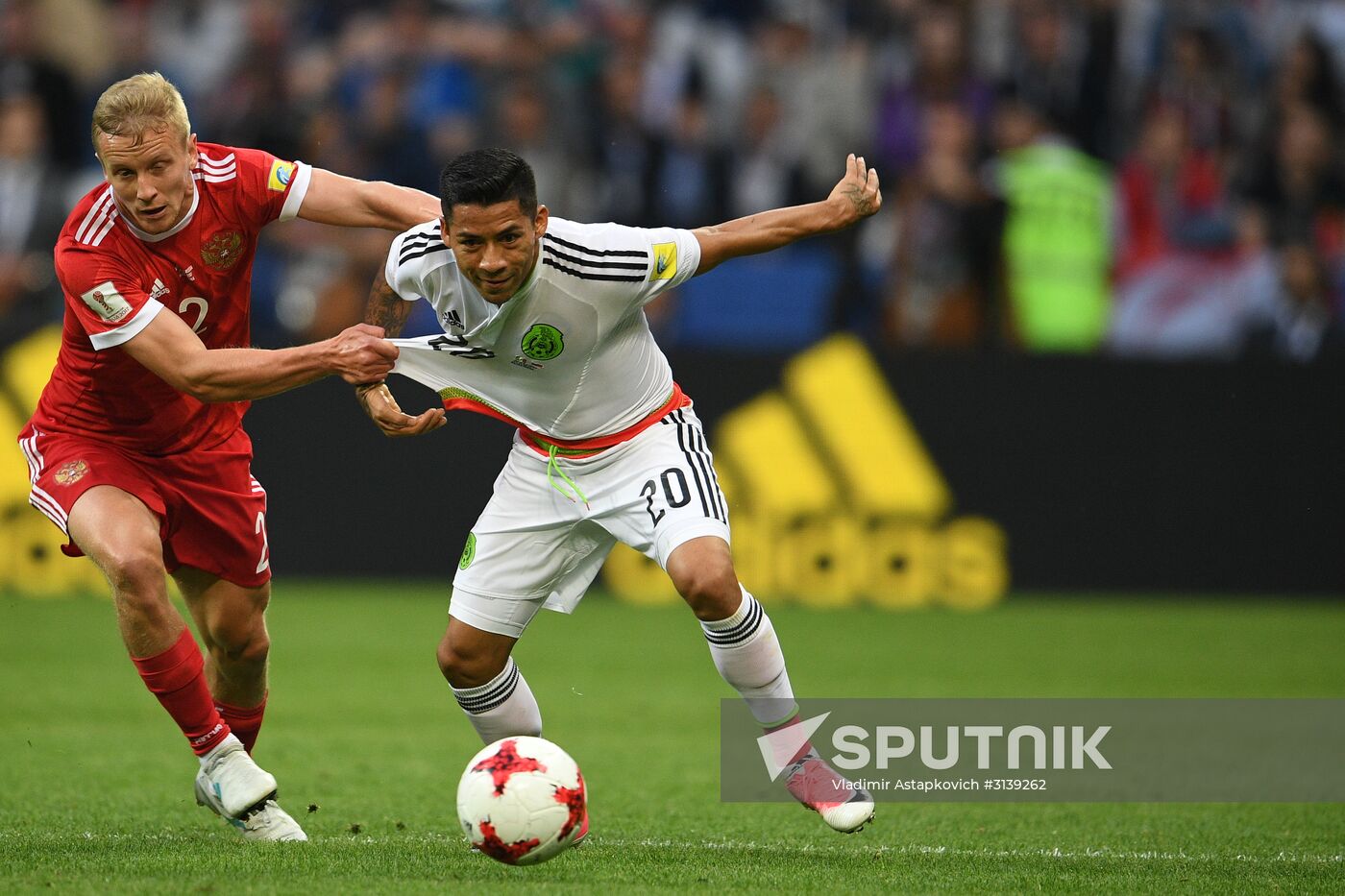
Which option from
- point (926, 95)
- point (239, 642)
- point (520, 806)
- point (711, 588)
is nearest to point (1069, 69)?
point (926, 95)

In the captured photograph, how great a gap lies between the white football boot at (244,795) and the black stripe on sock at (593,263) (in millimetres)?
1837

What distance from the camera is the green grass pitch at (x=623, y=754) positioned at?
17.5ft

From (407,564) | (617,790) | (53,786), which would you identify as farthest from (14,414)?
(617,790)

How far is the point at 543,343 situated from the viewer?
5.79 metres

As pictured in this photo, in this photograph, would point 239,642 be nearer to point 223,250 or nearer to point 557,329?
point 223,250

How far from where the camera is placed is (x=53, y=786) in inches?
265

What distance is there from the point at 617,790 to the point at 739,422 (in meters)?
5.66

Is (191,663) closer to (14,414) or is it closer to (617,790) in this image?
(617,790)

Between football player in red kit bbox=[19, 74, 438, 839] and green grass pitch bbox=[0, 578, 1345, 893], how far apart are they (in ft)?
1.72

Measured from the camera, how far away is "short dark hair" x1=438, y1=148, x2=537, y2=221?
17.5ft

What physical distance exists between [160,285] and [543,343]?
4.03ft

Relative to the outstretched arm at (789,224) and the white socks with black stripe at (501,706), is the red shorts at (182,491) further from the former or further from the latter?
the outstretched arm at (789,224)

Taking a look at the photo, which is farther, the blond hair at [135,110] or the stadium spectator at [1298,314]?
the stadium spectator at [1298,314]

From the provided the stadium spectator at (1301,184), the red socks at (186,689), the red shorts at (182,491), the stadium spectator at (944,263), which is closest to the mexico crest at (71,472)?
the red shorts at (182,491)
